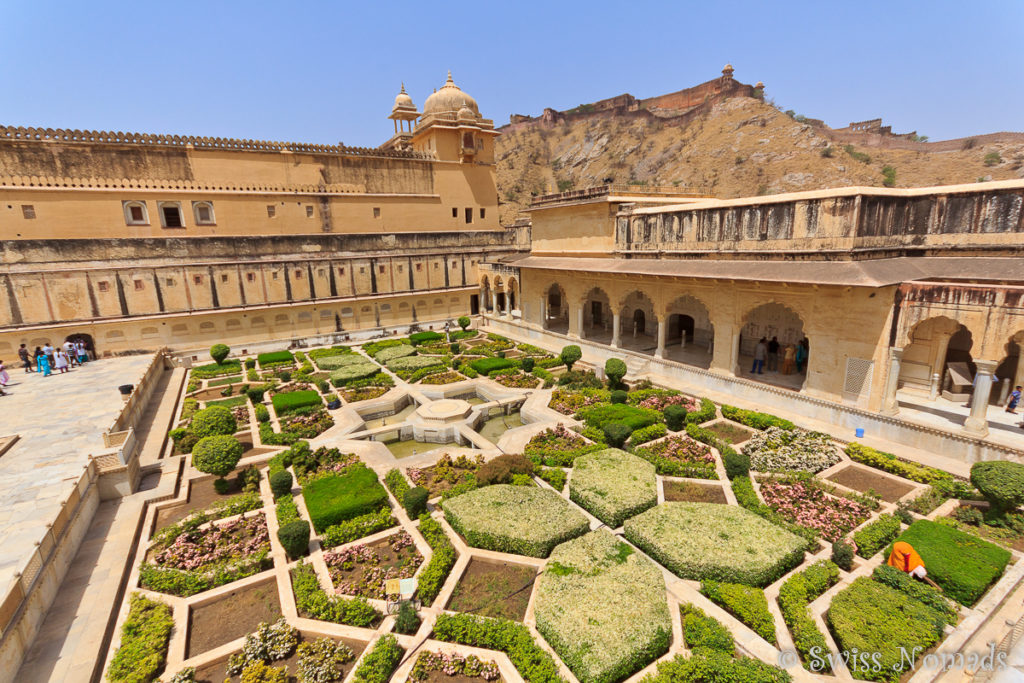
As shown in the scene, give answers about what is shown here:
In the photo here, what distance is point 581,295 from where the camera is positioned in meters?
22.2

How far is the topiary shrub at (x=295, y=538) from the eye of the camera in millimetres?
8344

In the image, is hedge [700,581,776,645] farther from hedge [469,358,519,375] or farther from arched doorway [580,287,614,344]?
arched doorway [580,287,614,344]

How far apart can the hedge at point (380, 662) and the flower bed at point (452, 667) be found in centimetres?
30

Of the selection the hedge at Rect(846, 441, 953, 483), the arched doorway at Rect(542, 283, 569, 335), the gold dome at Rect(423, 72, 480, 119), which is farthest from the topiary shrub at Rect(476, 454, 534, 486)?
the gold dome at Rect(423, 72, 480, 119)

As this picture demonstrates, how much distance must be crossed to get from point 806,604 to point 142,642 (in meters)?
9.63

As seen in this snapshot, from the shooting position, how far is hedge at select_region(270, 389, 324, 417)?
15695 millimetres

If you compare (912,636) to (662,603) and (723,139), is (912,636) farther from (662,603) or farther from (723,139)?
(723,139)

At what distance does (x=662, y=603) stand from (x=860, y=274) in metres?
10.4

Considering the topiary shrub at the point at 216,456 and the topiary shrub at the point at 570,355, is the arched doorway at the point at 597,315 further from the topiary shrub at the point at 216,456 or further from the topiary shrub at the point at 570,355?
the topiary shrub at the point at 216,456

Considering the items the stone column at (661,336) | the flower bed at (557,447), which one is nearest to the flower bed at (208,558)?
the flower bed at (557,447)

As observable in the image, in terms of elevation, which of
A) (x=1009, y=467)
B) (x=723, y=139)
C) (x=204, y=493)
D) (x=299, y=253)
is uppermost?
(x=723, y=139)

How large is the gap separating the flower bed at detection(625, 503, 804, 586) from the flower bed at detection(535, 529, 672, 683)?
1.55 ft

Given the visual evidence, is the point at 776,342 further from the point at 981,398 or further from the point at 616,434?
the point at 616,434

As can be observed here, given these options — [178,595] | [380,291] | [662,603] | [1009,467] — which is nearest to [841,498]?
[1009,467]
